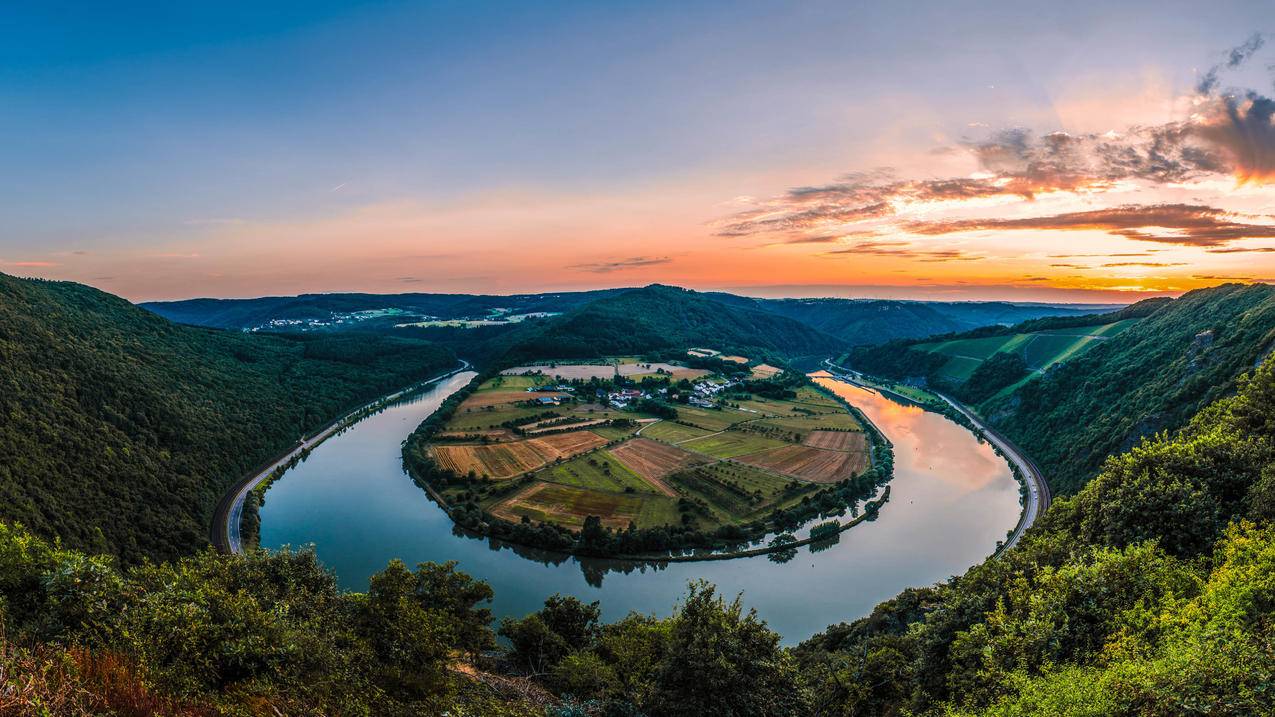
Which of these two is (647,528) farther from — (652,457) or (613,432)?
(613,432)

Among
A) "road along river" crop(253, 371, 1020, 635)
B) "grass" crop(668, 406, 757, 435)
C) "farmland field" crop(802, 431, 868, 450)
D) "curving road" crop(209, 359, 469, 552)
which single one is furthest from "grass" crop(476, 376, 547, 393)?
"farmland field" crop(802, 431, 868, 450)

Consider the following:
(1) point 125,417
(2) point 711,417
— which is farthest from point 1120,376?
(1) point 125,417

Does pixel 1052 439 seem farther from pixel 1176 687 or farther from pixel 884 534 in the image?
pixel 1176 687

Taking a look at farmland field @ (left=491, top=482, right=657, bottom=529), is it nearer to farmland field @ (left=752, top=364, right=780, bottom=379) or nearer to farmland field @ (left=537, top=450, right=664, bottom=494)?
farmland field @ (left=537, top=450, right=664, bottom=494)

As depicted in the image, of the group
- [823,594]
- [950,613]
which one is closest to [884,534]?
[823,594]

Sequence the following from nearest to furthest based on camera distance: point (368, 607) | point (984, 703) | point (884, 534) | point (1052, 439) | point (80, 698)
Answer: point (80, 698), point (984, 703), point (368, 607), point (884, 534), point (1052, 439)
